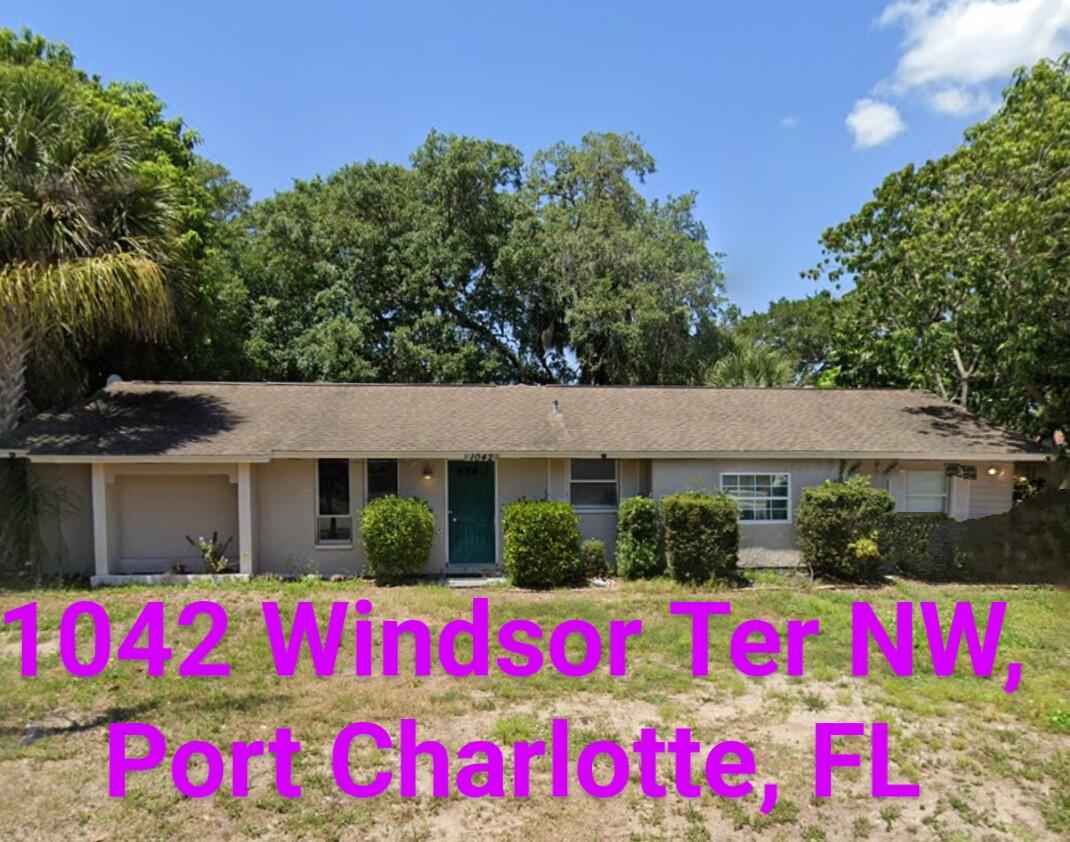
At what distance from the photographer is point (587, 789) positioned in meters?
5.02

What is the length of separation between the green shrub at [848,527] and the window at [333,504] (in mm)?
8251

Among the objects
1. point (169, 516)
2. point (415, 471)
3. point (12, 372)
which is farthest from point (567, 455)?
point (12, 372)

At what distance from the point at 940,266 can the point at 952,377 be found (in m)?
4.00

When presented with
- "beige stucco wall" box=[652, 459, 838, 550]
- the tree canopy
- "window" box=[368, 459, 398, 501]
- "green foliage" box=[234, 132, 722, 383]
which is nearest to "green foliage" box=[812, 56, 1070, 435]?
the tree canopy

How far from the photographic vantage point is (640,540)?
1205 centimetres

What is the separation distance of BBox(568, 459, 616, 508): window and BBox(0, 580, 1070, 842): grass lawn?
12.3ft

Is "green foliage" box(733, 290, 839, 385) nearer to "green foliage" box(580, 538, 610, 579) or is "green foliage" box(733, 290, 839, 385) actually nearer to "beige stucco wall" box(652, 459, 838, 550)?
"beige stucco wall" box(652, 459, 838, 550)

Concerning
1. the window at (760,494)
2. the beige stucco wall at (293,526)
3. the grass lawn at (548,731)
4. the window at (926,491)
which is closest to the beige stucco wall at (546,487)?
the window at (760,494)

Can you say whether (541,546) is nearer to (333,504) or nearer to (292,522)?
(333,504)

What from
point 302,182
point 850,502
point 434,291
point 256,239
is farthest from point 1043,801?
point 302,182

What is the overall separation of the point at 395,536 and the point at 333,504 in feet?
6.12

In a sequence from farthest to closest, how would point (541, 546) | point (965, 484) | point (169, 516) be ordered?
point (965, 484), point (169, 516), point (541, 546)

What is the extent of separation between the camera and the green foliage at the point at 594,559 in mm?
12320

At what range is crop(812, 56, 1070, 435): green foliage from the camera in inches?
503
